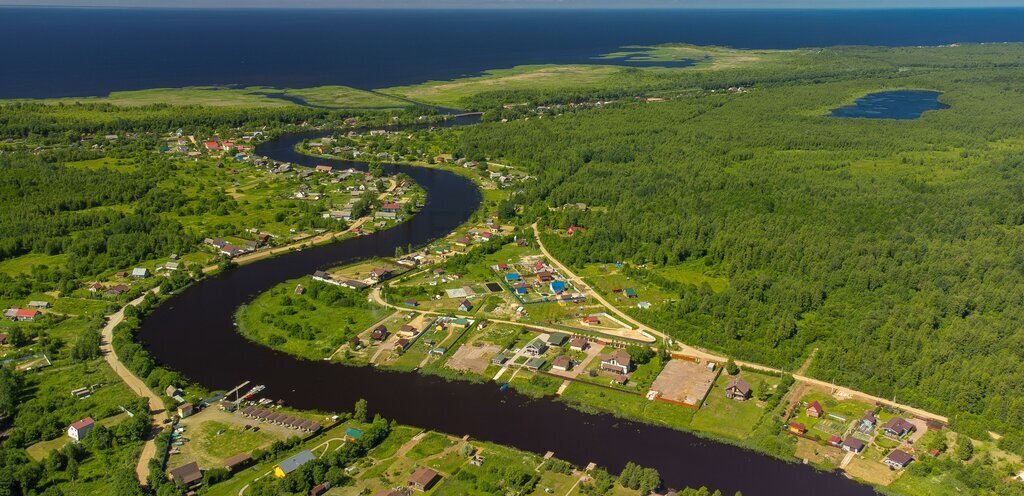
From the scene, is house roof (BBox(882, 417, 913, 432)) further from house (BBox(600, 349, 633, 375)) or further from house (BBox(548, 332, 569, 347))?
house (BBox(548, 332, 569, 347))

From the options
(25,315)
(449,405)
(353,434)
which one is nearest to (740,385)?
(449,405)

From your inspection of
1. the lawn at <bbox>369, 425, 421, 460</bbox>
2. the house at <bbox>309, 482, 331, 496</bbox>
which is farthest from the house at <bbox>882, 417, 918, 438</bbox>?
the house at <bbox>309, 482, 331, 496</bbox>

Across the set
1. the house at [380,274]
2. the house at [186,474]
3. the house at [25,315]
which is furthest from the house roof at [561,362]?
the house at [25,315]

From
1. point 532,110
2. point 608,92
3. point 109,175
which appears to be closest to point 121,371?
point 109,175

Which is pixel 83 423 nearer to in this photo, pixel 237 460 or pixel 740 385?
pixel 237 460

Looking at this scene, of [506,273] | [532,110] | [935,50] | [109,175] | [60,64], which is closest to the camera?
[506,273]

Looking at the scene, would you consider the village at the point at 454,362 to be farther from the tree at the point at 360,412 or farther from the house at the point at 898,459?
the tree at the point at 360,412

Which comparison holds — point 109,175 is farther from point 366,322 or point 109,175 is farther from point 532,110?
point 532,110
